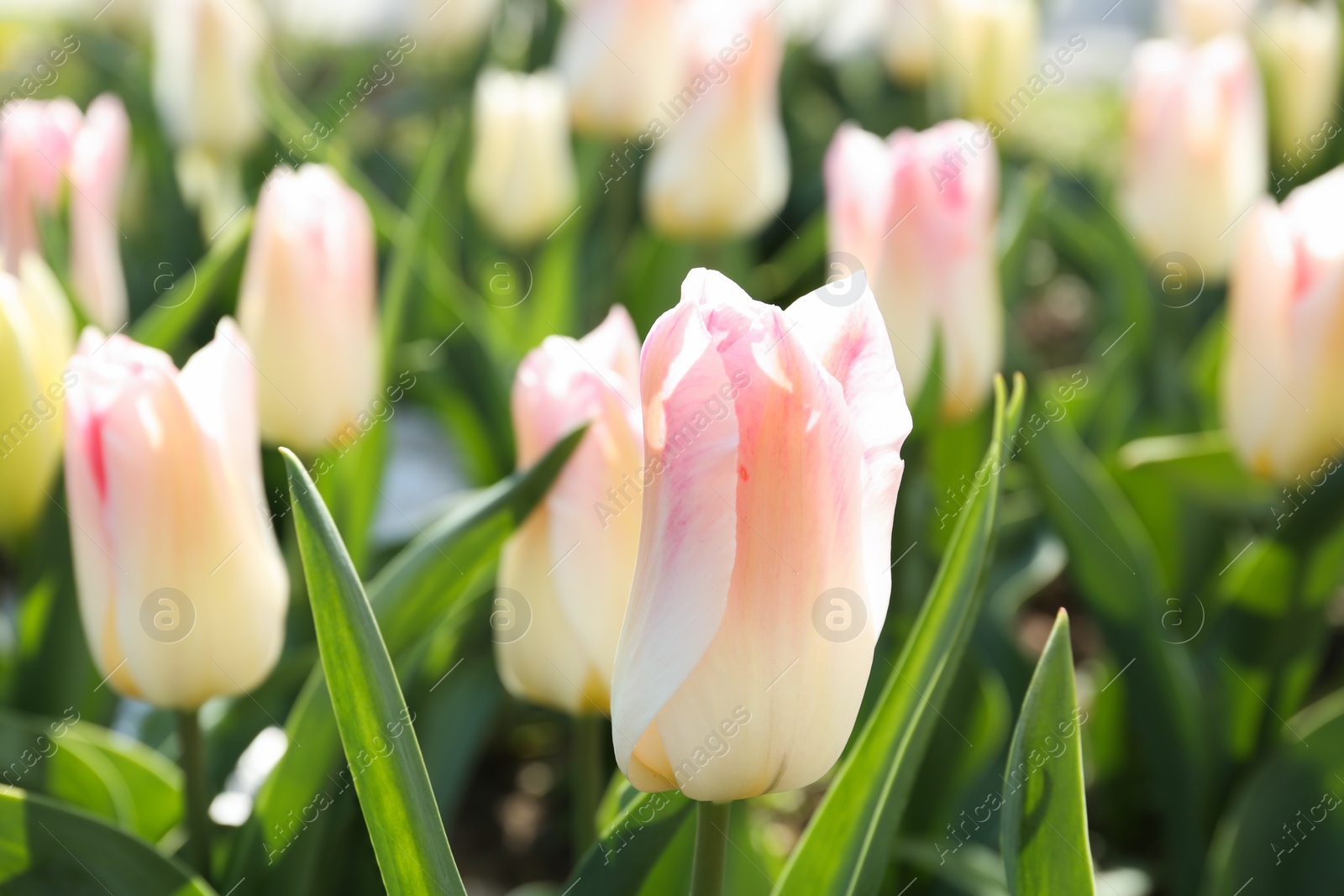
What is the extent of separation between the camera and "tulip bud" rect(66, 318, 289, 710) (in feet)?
2.56

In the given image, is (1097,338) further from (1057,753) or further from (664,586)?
(664,586)

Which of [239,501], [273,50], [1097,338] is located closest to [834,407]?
[239,501]

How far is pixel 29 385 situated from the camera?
3.35 feet

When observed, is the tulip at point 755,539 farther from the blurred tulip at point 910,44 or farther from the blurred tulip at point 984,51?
the blurred tulip at point 910,44

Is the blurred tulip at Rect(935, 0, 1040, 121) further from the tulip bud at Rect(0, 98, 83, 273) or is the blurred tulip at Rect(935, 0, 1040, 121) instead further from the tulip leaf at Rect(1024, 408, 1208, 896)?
the tulip bud at Rect(0, 98, 83, 273)

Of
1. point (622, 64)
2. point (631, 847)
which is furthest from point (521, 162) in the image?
point (631, 847)

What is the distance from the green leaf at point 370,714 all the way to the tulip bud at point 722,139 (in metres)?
1.10

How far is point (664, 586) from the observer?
1.81 ft

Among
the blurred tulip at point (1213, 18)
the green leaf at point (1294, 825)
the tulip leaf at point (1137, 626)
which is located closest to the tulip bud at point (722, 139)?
the tulip leaf at point (1137, 626)

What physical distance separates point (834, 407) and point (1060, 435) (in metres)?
0.80

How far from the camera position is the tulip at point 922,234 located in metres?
1.17

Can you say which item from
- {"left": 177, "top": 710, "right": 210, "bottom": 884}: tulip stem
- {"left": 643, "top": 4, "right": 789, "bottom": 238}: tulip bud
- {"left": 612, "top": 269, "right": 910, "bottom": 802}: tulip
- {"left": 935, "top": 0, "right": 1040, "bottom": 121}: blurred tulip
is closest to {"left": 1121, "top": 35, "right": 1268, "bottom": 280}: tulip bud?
{"left": 643, "top": 4, "right": 789, "bottom": 238}: tulip bud

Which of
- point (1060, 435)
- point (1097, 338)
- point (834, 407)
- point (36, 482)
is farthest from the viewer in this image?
point (1097, 338)

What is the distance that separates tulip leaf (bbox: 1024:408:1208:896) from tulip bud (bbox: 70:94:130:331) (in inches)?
36.1
